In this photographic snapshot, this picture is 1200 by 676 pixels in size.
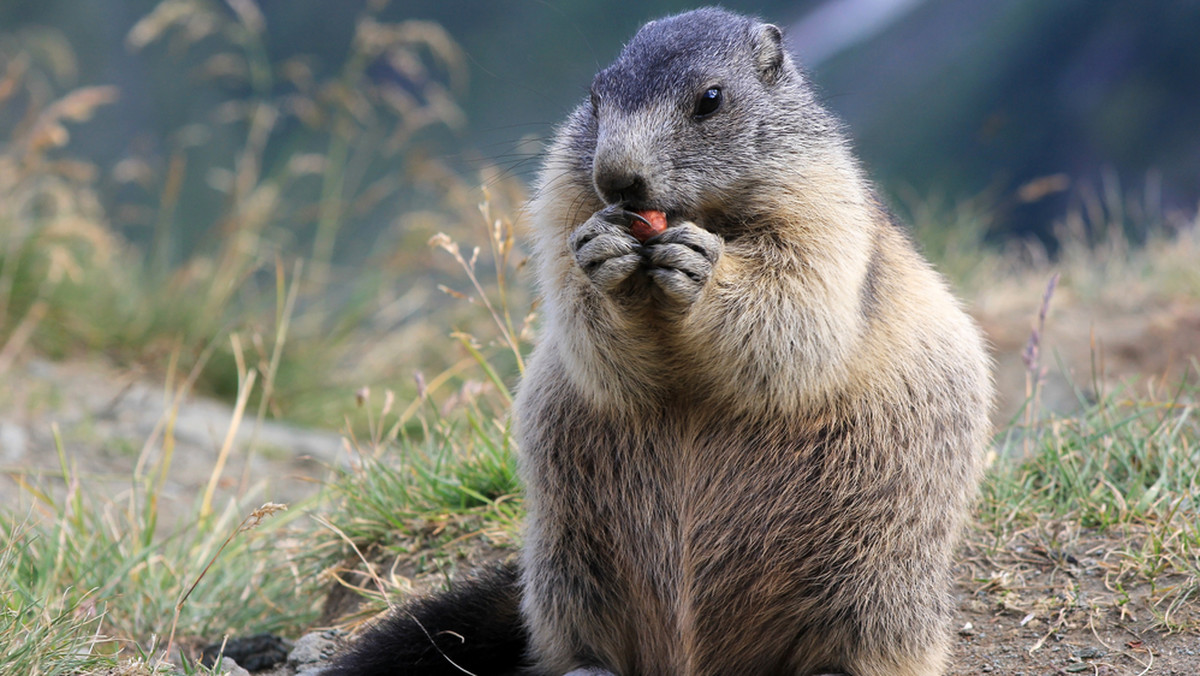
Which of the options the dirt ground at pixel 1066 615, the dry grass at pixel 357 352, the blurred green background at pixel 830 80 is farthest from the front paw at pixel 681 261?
the blurred green background at pixel 830 80

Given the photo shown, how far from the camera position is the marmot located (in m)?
2.78

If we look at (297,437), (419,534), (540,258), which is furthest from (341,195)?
(540,258)

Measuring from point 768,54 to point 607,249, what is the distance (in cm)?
101

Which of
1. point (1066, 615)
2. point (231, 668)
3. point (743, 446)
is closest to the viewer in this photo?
point (743, 446)

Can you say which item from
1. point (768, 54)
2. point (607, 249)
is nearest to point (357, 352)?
point (768, 54)

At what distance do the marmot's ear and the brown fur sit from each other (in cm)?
16

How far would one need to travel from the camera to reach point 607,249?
2.61 m

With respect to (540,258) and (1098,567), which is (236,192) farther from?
(1098,567)

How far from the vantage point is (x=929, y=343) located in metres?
3.06

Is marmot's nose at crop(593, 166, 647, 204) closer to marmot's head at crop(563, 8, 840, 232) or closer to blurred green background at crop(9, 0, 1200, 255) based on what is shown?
marmot's head at crop(563, 8, 840, 232)

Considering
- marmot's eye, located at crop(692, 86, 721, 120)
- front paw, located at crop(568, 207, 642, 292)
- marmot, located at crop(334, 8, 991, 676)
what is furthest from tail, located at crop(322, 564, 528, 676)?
marmot's eye, located at crop(692, 86, 721, 120)

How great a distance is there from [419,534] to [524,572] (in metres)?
0.90

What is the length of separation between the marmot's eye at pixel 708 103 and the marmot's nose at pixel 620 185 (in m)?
0.33

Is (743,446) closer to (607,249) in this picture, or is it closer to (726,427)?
(726,427)
